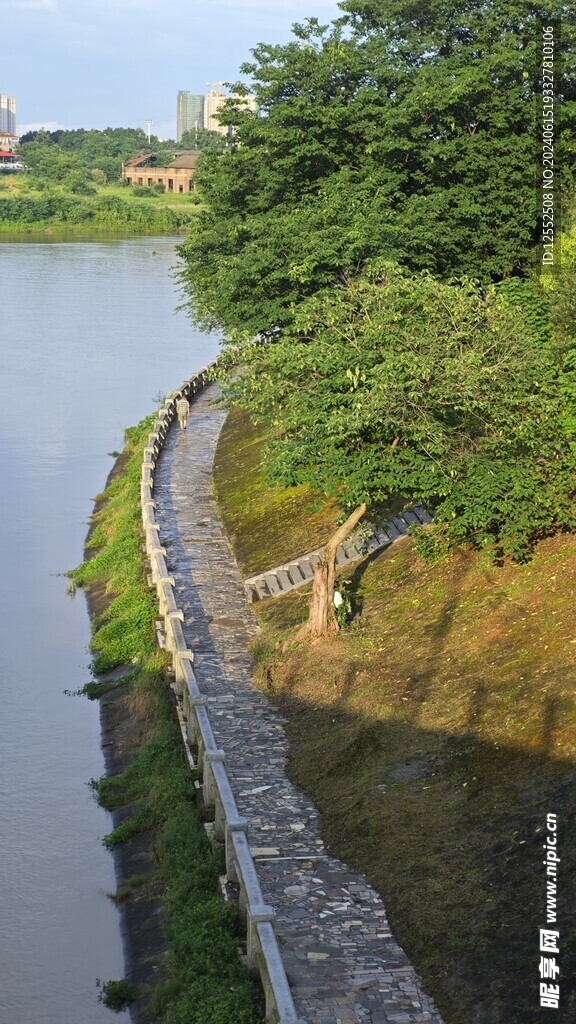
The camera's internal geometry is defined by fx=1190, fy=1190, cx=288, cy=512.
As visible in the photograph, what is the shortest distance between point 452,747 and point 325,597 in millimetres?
5369

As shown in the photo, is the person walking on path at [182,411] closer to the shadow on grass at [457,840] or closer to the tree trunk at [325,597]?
the tree trunk at [325,597]

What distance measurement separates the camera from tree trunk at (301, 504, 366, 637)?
71.3 ft

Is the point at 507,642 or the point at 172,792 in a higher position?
the point at 507,642

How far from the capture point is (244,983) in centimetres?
1287

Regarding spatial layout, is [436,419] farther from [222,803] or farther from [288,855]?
[288,855]

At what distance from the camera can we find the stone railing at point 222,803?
12.0 m

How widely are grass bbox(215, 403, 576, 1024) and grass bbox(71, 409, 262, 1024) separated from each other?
72.0 inches

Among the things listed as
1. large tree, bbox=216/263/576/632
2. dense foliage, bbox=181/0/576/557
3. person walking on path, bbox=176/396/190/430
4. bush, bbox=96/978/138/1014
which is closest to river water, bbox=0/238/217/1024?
bush, bbox=96/978/138/1014

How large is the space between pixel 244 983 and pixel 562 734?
5.40m

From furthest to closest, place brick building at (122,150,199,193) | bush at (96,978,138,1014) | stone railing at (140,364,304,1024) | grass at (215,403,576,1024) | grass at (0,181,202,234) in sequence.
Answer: brick building at (122,150,199,193) < grass at (0,181,202,234) < bush at (96,978,138,1014) < grass at (215,403,576,1024) < stone railing at (140,364,304,1024)

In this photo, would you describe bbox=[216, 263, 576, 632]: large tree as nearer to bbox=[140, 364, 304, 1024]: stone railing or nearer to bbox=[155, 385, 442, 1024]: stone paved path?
bbox=[155, 385, 442, 1024]: stone paved path

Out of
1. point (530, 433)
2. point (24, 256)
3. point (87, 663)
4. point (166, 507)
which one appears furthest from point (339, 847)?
point (24, 256)

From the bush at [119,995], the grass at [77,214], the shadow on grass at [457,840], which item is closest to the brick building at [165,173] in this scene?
the grass at [77,214]

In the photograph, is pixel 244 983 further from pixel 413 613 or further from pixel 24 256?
pixel 24 256
